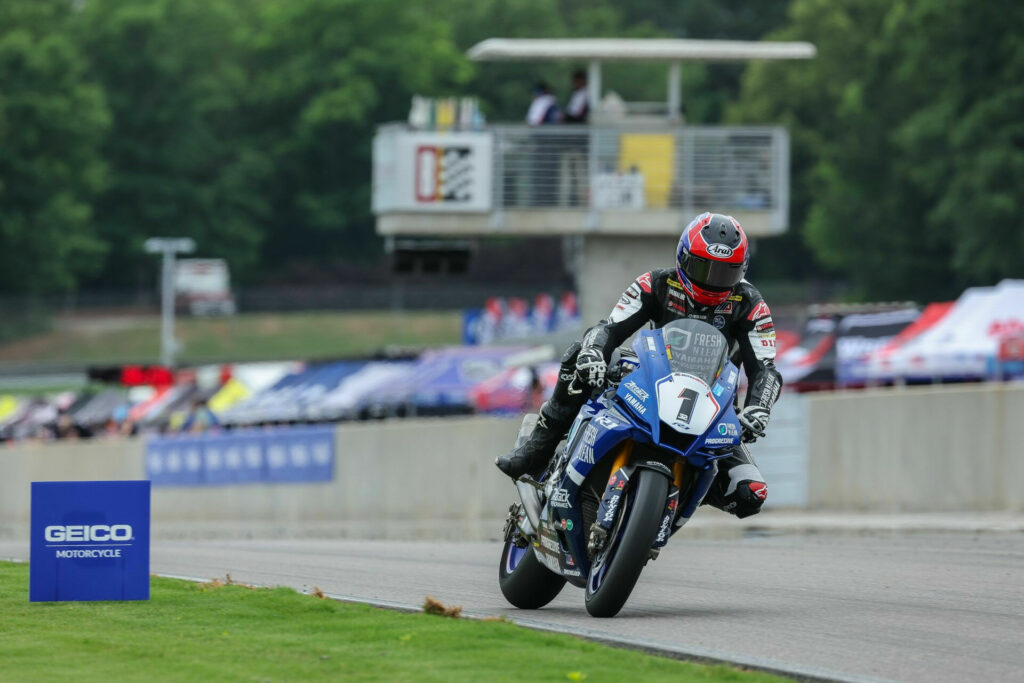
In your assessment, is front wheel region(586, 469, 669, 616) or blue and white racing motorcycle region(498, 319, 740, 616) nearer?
front wheel region(586, 469, 669, 616)

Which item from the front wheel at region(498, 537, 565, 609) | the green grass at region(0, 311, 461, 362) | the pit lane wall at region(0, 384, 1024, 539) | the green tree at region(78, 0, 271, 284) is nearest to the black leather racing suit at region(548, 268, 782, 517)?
the front wheel at region(498, 537, 565, 609)

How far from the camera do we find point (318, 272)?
319 feet

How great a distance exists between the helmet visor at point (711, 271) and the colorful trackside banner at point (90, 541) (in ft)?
9.51

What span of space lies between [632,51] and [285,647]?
87.1 ft

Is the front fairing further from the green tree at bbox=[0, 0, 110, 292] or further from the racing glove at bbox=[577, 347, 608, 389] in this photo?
the green tree at bbox=[0, 0, 110, 292]

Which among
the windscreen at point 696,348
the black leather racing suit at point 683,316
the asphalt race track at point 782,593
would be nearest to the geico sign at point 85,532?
the asphalt race track at point 782,593

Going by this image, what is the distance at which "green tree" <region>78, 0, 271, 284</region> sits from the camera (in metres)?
97.0

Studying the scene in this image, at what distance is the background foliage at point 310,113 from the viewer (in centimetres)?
7981

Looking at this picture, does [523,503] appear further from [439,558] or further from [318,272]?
[318,272]

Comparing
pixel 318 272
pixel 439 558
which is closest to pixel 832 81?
pixel 318 272

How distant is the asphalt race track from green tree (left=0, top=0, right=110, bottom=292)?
237 feet

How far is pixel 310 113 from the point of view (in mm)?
97000

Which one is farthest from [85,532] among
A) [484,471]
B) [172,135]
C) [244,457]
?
[172,135]

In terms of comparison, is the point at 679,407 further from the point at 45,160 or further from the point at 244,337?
the point at 45,160
